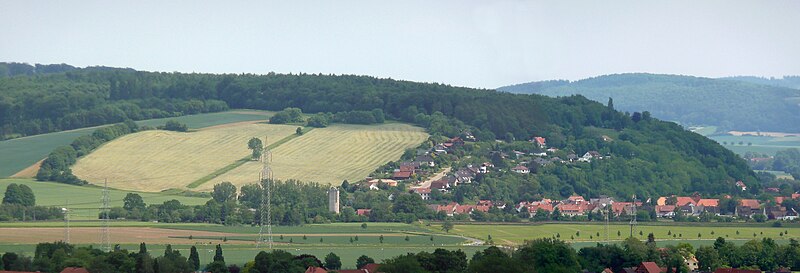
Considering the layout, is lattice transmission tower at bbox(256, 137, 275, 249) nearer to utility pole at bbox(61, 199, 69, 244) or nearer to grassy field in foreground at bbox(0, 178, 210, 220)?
grassy field in foreground at bbox(0, 178, 210, 220)

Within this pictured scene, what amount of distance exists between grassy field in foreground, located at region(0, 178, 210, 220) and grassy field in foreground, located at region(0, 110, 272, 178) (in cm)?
641

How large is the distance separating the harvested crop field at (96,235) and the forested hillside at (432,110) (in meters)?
44.5

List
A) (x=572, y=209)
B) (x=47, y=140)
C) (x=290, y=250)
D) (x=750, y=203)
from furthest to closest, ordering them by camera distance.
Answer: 1. (x=47, y=140)
2. (x=750, y=203)
3. (x=572, y=209)
4. (x=290, y=250)

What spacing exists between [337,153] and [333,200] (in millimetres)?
23700

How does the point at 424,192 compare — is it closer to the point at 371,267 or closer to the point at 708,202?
the point at 708,202

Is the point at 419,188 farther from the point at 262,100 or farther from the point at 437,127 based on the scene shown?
the point at 262,100

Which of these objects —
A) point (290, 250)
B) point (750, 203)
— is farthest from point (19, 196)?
point (750, 203)

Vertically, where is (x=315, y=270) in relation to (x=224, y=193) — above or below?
below

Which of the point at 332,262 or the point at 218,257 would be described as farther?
the point at 218,257

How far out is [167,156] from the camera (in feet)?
497

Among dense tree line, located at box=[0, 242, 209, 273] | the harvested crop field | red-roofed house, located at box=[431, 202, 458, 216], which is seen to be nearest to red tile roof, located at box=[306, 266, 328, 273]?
dense tree line, located at box=[0, 242, 209, 273]

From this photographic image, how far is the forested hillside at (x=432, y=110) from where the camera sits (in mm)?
159375

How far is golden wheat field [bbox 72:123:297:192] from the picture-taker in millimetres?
141625

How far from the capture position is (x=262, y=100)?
186 metres
